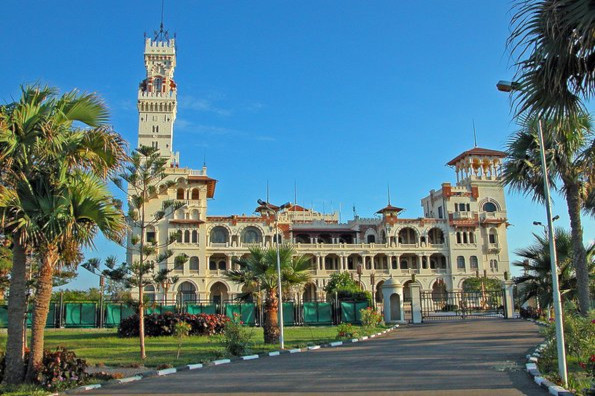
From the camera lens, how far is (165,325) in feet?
83.9

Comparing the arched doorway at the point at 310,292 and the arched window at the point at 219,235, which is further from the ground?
the arched window at the point at 219,235

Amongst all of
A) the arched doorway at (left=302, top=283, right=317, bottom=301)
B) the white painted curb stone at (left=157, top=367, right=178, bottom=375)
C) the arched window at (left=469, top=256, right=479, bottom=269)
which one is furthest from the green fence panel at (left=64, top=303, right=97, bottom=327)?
the arched window at (left=469, top=256, right=479, bottom=269)

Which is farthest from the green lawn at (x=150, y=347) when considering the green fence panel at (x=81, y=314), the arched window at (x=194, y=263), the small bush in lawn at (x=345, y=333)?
the arched window at (x=194, y=263)

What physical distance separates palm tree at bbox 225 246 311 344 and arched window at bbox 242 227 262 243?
43.4 metres

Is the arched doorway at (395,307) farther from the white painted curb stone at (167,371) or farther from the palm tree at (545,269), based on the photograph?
the white painted curb stone at (167,371)

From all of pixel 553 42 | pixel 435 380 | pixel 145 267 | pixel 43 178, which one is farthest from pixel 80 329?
pixel 553 42

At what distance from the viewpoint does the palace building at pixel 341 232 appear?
63781 mm

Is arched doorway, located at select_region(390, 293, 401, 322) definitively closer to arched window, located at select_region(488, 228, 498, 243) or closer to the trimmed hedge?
the trimmed hedge

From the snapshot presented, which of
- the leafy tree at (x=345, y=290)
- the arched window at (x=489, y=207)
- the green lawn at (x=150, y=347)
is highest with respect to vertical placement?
the arched window at (x=489, y=207)

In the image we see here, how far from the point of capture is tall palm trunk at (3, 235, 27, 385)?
438 inches

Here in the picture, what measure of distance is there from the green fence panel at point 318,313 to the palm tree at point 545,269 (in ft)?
40.8

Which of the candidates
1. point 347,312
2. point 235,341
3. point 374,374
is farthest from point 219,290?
point 374,374

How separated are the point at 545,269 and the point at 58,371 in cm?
2009

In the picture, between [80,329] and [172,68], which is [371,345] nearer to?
[80,329]
